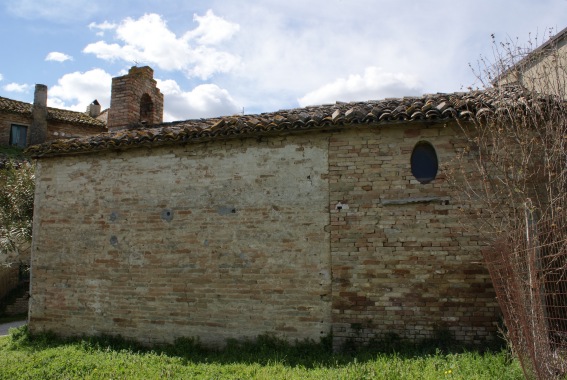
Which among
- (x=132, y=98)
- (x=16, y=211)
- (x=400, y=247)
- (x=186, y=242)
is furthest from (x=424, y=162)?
(x=16, y=211)

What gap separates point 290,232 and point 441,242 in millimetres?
2433

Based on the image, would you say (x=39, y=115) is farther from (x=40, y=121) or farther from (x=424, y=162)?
(x=424, y=162)

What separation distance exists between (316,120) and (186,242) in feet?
10.8

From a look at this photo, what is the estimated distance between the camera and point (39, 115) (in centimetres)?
2347

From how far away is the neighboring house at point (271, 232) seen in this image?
6586 millimetres

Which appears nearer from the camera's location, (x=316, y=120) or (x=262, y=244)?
(x=316, y=120)

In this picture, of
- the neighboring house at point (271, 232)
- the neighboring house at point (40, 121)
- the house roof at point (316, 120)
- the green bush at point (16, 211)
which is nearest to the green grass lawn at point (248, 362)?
the neighboring house at point (271, 232)

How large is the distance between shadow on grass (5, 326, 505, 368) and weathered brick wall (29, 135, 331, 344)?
176mm

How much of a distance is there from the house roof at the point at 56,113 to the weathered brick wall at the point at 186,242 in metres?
16.7

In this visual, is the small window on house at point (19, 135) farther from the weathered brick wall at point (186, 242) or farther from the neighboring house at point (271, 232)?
the neighboring house at point (271, 232)

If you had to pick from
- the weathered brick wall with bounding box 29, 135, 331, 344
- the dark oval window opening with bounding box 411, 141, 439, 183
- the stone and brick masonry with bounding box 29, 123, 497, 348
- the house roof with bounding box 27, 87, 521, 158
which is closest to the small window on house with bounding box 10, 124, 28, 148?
the weathered brick wall with bounding box 29, 135, 331, 344

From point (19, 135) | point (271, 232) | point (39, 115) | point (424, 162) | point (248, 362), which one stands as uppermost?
point (39, 115)

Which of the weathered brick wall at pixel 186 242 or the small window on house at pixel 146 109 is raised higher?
the small window on house at pixel 146 109

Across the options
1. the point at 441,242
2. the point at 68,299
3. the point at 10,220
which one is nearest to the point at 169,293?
the point at 68,299
